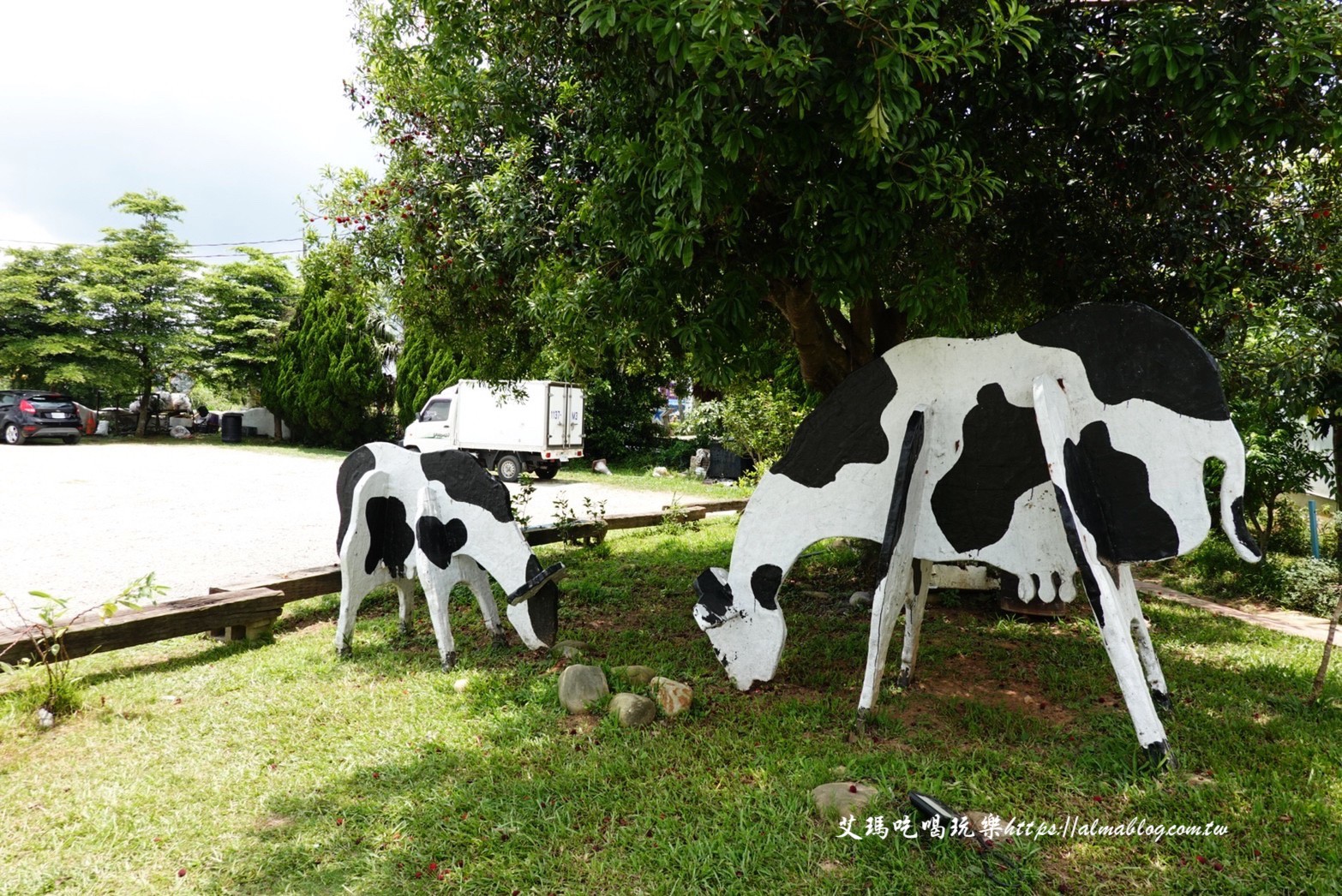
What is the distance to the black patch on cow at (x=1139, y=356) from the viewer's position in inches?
127

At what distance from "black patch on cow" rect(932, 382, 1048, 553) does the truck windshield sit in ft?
54.6

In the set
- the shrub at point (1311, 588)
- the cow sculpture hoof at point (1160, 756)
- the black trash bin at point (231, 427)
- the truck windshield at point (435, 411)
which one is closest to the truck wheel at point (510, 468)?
the truck windshield at point (435, 411)

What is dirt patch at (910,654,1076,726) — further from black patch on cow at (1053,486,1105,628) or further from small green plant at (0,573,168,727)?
small green plant at (0,573,168,727)

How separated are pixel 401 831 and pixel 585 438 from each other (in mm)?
18537

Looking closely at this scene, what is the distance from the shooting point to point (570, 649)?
198 inches

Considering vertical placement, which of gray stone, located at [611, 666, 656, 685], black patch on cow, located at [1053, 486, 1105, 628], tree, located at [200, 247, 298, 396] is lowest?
gray stone, located at [611, 666, 656, 685]

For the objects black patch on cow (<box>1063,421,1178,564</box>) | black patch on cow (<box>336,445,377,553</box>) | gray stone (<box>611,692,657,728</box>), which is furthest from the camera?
black patch on cow (<box>336,445,377,553</box>)

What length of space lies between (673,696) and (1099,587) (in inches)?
86.6

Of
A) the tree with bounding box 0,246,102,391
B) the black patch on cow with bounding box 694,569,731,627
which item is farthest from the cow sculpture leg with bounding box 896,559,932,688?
the tree with bounding box 0,246,102,391

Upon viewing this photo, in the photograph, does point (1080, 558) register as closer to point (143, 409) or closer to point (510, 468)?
point (510, 468)

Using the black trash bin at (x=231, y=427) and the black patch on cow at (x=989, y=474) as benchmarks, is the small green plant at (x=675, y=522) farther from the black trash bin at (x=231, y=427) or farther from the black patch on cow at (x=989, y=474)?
the black trash bin at (x=231, y=427)

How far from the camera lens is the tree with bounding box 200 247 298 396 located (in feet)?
84.5

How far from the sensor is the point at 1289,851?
2.70 meters
